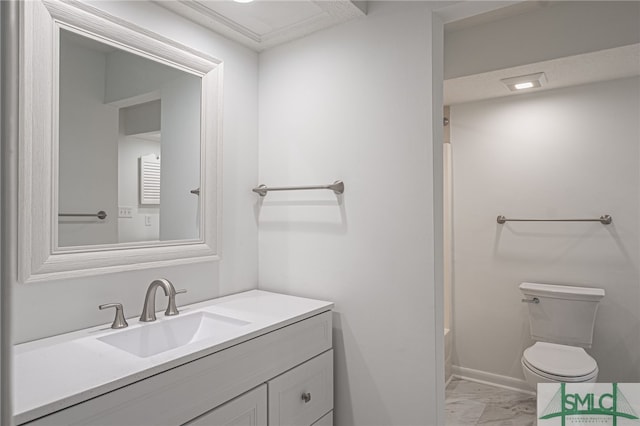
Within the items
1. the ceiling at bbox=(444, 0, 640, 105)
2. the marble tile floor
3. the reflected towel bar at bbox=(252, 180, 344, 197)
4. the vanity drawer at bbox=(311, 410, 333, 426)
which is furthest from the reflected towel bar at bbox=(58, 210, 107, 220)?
the marble tile floor

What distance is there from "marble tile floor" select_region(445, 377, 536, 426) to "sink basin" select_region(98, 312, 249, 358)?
1669 mm

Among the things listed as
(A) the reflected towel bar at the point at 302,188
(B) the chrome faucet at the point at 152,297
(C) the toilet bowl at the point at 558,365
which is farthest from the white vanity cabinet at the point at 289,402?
(C) the toilet bowl at the point at 558,365

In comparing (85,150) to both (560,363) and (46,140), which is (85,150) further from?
(560,363)

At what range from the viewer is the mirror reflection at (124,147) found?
1.40m

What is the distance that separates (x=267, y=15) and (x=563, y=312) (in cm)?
250

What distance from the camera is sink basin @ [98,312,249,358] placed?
138 cm

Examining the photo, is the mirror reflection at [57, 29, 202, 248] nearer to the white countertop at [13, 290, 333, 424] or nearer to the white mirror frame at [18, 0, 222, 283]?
the white mirror frame at [18, 0, 222, 283]

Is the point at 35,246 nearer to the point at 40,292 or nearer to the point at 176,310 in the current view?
the point at 40,292

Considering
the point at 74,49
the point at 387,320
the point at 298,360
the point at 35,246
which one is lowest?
the point at 298,360

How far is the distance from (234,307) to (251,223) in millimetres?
536

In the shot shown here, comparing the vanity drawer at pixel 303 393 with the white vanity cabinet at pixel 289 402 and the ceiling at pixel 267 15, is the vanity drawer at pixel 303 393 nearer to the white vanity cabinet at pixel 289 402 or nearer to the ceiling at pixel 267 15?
the white vanity cabinet at pixel 289 402

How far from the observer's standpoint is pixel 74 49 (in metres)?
1.40

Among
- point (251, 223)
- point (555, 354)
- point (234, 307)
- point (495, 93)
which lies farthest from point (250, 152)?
point (555, 354)

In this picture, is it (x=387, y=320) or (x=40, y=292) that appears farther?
(x=387, y=320)
